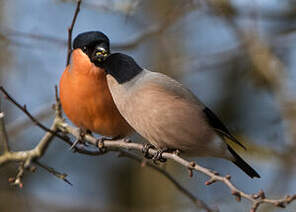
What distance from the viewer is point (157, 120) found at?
10.5ft

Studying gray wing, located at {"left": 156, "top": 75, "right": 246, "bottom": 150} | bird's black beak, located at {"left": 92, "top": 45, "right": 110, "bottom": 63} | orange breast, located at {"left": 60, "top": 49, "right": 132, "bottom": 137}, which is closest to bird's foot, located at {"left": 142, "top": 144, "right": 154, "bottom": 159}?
gray wing, located at {"left": 156, "top": 75, "right": 246, "bottom": 150}

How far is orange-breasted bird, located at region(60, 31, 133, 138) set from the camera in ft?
12.4

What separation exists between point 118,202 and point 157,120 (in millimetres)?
4567

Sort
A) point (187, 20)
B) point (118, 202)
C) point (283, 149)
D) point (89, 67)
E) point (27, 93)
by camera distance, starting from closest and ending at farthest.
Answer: point (89, 67) < point (283, 149) < point (187, 20) < point (27, 93) < point (118, 202)

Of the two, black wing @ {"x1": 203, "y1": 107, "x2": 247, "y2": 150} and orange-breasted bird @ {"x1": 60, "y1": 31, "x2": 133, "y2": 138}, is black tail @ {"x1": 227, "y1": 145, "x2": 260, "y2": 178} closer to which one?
black wing @ {"x1": 203, "y1": 107, "x2": 247, "y2": 150}

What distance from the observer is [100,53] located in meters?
3.46

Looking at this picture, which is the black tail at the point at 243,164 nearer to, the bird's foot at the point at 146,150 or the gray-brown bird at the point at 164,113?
the gray-brown bird at the point at 164,113

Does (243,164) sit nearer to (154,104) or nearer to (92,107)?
(154,104)

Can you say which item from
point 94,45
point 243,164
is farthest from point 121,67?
point 243,164

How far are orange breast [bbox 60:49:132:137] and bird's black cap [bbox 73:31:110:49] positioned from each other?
3.1 inches

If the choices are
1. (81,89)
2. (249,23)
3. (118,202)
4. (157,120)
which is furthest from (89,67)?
(118,202)

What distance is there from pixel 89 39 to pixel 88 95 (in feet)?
1.82

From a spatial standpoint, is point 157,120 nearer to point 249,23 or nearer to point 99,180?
point 249,23

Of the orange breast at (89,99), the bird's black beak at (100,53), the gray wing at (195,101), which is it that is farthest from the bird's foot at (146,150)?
the bird's black beak at (100,53)
